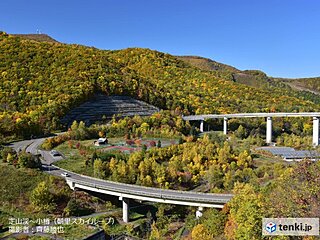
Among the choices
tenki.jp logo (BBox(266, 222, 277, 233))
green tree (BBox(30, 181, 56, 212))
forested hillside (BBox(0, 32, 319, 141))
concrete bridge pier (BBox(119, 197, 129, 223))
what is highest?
forested hillside (BBox(0, 32, 319, 141))

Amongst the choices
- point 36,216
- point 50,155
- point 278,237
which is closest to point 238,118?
point 50,155

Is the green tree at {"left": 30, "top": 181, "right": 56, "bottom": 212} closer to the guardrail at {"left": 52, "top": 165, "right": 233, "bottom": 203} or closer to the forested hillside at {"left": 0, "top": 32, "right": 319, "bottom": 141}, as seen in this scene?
the guardrail at {"left": 52, "top": 165, "right": 233, "bottom": 203}

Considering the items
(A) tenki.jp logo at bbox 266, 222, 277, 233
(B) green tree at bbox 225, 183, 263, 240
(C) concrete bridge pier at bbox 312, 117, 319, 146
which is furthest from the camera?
(C) concrete bridge pier at bbox 312, 117, 319, 146

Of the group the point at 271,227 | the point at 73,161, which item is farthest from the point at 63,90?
the point at 271,227

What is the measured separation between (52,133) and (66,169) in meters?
23.6

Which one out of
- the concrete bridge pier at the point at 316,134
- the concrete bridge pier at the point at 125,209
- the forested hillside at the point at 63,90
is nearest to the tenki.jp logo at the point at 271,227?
the concrete bridge pier at the point at 125,209

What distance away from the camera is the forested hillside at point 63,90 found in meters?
71.8

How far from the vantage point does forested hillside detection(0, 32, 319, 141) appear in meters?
71.8

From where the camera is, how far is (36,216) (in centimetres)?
3656

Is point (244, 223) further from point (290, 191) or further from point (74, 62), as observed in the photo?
point (74, 62)

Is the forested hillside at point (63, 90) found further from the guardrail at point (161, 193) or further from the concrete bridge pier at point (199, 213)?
the concrete bridge pier at point (199, 213)

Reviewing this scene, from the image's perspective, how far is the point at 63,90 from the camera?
81000 millimetres

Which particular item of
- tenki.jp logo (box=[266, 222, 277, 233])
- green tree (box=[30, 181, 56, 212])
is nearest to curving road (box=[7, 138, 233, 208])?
green tree (box=[30, 181, 56, 212])

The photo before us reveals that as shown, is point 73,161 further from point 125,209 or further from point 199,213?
point 199,213
